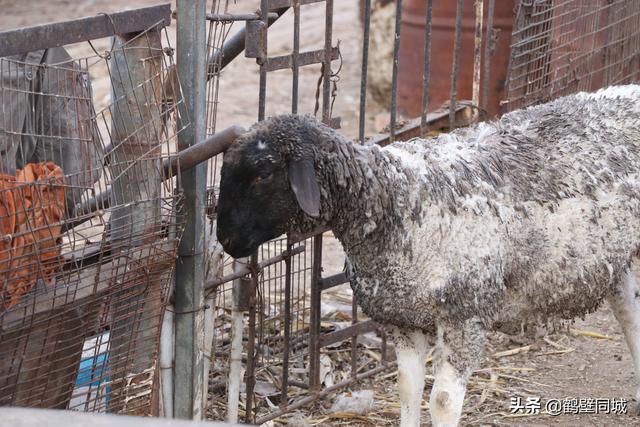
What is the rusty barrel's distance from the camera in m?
9.05

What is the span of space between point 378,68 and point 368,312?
737 centimetres

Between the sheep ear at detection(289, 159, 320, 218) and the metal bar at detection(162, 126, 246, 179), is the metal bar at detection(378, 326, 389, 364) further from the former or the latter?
the metal bar at detection(162, 126, 246, 179)

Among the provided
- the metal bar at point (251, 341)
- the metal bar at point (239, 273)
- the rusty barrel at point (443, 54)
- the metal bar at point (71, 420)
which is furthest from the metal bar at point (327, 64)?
the rusty barrel at point (443, 54)

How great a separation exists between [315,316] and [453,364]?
100cm

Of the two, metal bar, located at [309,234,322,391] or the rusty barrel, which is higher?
the rusty barrel

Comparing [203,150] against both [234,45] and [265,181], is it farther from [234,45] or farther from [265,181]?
[234,45]

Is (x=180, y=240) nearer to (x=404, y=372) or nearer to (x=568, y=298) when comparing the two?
(x=404, y=372)

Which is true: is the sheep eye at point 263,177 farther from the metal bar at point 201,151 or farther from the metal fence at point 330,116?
the metal fence at point 330,116

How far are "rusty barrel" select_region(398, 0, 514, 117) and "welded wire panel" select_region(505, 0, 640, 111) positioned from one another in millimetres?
1714

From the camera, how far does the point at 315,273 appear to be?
15.7ft

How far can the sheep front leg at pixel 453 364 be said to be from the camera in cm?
402

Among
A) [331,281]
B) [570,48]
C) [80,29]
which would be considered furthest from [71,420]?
[570,48]

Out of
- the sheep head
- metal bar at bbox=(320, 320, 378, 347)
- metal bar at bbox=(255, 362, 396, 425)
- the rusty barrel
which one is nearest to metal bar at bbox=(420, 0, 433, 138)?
metal bar at bbox=(320, 320, 378, 347)

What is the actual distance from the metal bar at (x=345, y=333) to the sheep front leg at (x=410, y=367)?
31.3 inches
